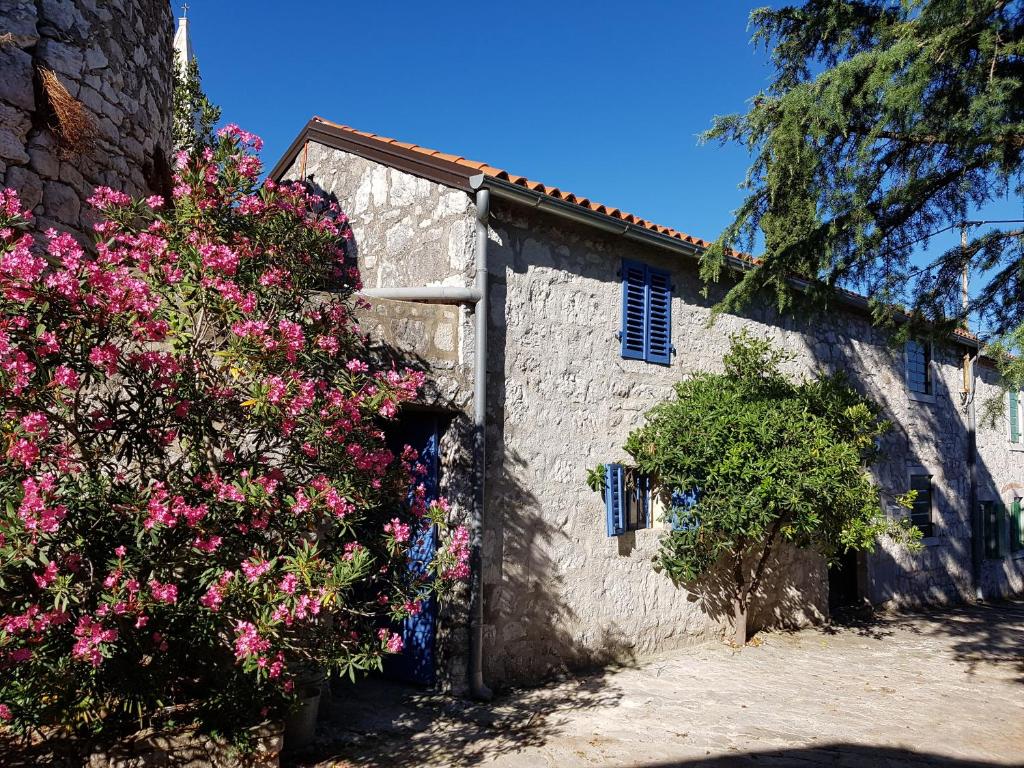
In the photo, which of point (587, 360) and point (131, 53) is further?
point (587, 360)

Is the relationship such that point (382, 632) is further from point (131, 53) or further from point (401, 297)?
point (131, 53)

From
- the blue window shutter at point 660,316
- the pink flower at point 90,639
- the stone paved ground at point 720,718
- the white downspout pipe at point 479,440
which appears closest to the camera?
the pink flower at point 90,639

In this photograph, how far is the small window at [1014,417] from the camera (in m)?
15.5

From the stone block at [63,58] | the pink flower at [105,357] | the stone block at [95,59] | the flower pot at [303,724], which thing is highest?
the stone block at [95,59]

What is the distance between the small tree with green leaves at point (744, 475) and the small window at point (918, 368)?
501cm

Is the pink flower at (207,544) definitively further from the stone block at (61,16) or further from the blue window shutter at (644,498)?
the blue window shutter at (644,498)

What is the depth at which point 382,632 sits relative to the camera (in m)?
4.08

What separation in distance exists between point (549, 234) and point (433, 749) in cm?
450

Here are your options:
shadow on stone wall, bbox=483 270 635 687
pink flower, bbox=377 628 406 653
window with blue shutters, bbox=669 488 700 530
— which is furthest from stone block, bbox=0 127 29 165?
window with blue shutters, bbox=669 488 700 530

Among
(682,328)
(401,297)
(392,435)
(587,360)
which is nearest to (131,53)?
(401,297)

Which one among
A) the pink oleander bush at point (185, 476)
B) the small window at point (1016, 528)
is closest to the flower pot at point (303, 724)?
the pink oleander bush at point (185, 476)

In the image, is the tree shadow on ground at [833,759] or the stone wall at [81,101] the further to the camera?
the stone wall at [81,101]

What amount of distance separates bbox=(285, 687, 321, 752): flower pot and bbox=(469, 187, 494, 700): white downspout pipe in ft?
4.96

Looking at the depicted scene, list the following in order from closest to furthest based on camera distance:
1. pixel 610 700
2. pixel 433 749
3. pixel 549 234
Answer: pixel 433 749
pixel 610 700
pixel 549 234
